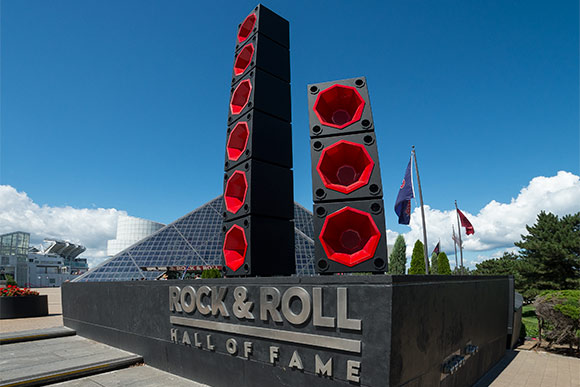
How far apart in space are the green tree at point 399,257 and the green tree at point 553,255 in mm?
37774

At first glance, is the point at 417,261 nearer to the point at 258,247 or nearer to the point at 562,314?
the point at 562,314

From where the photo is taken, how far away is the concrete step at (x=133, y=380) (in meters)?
7.08

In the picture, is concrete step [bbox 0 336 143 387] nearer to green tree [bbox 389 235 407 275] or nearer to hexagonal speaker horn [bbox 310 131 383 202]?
hexagonal speaker horn [bbox 310 131 383 202]

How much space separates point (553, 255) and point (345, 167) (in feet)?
91.9

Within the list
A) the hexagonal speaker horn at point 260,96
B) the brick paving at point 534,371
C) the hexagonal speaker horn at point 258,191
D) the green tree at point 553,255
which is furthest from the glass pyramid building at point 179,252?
the hexagonal speaker horn at point 258,191

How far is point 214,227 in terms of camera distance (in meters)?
56.3

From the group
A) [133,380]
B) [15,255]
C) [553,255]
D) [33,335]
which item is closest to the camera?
[133,380]

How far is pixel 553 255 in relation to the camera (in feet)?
87.2

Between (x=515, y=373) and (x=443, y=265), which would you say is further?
(x=443, y=265)

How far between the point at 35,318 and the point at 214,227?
36.8 m

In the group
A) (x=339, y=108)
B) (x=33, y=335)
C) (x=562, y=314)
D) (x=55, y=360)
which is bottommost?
(x=33, y=335)

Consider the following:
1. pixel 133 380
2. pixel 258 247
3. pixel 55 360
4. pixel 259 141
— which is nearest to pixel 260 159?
pixel 259 141

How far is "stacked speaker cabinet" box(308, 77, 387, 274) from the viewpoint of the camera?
6203 millimetres

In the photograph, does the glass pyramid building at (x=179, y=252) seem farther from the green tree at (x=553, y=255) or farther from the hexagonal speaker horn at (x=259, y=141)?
the hexagonal speaker horn at (x=259, y=141)
